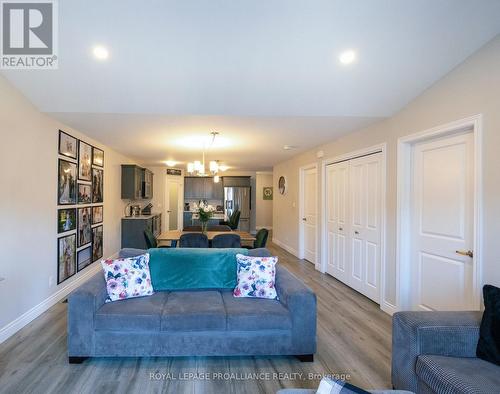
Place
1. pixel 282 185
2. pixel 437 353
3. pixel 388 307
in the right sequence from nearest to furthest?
pixel 437 353 → pixel 388 307 → pixel 282 185

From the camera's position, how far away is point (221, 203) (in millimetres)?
10586

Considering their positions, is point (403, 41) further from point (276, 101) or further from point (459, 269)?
point (459, 269)

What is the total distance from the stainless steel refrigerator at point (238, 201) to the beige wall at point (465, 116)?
6677 mm

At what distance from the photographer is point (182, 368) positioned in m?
2.30

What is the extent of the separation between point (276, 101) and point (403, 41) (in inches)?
49.3

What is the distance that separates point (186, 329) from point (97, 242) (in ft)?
11.2

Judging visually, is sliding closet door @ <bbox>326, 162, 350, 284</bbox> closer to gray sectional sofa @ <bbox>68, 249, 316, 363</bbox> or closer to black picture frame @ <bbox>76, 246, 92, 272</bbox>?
gray sectional sofa @ <bbox>68, 249, 316, 363</bbox>

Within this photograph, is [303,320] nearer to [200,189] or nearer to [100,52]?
[100,52]

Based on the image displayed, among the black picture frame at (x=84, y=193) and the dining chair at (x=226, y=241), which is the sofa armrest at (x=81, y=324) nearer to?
the dining chair at (x=226, y=241)

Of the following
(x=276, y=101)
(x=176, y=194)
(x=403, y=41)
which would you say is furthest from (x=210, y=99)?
(x=176, y=194)

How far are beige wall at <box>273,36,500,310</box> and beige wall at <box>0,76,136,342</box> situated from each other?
373 centimetres

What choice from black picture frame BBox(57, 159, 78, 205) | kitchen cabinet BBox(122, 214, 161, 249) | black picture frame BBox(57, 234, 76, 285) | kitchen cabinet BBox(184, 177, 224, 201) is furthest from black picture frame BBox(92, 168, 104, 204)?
kitchen cabinet BBox(184, 177, 224, 201)

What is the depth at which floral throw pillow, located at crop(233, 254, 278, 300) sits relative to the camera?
2713 mm

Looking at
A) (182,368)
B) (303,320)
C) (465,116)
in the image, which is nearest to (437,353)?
(303,320)
